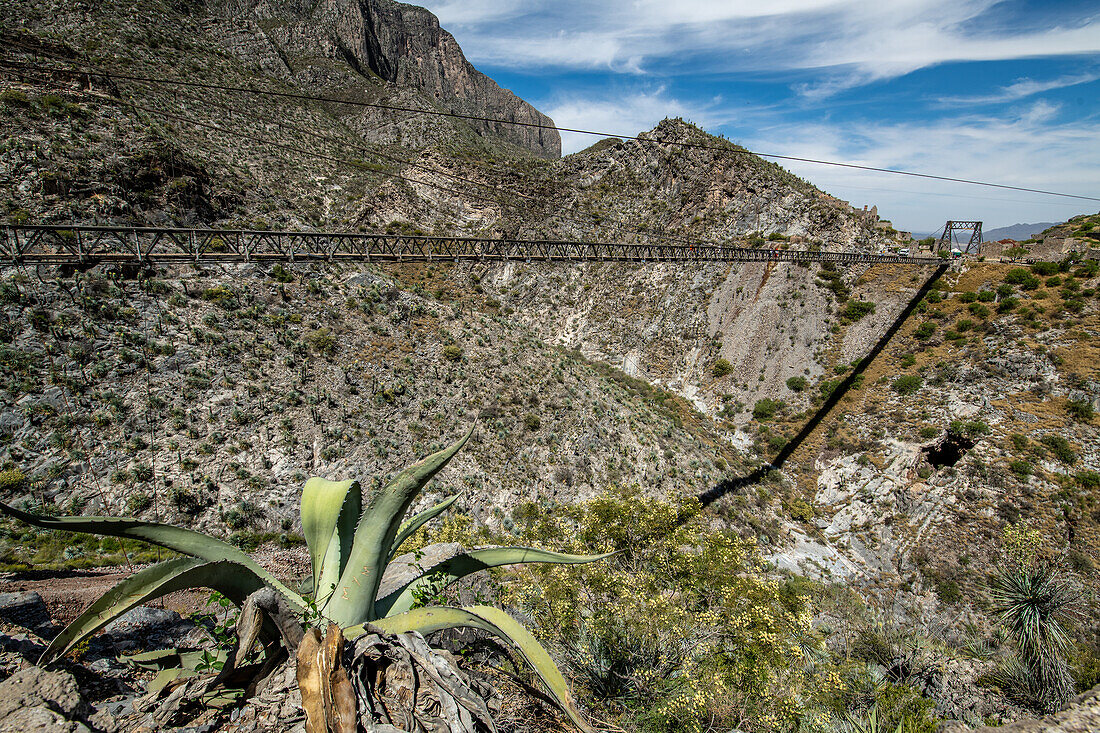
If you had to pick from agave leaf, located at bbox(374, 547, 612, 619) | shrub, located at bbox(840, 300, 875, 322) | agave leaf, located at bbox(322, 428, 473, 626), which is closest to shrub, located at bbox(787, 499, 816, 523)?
shrub, located at bbox(840, 300, 875, 322)

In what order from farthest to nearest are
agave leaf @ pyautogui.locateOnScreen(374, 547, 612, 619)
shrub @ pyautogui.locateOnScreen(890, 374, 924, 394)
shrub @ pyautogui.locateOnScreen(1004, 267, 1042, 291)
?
shrub @ pyautogui.locateOnScreen(1004, 267, 1042, 291), shrub @ pyautogui.locateOnScreen(890, 374, 924, 394), agave leaf @ pyautogui.locateOnScreen(374, 547, 612, 619)

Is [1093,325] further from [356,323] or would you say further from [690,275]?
[356,323]

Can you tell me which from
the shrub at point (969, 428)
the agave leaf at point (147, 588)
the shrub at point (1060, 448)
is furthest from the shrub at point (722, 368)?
the agave leaf at point (147, 588)

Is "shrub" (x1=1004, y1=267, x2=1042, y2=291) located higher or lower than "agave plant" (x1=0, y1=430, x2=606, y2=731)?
higher

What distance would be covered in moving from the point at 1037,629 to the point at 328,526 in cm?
1845

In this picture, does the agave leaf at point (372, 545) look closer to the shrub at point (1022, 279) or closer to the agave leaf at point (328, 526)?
the agave leaf at point (328, 526)

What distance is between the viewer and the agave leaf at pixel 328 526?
2789mm

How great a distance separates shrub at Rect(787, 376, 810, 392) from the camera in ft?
110

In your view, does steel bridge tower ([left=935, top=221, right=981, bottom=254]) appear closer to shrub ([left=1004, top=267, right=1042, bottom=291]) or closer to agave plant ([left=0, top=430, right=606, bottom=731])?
shrub ([left=1004, top=267, right=1042, bottom=291])

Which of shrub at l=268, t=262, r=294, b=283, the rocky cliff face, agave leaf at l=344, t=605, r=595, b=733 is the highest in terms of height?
the rocky cliff face

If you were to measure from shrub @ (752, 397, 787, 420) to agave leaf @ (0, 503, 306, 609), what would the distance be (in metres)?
35.2

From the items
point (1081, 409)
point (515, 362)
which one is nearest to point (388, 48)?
point (515, 362)

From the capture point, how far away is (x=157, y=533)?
7.50 feet

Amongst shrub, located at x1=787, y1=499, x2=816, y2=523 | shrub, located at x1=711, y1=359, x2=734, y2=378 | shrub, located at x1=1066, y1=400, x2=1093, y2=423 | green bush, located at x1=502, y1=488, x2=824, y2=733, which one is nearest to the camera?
green bush, located at x1=502, y1=488, x2=824, y2=733
